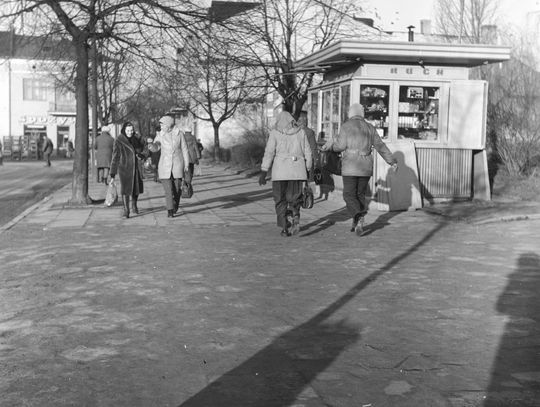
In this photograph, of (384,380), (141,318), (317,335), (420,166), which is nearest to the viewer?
(384,380)

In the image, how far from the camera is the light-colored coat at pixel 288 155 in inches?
402

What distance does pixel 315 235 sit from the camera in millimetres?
10500

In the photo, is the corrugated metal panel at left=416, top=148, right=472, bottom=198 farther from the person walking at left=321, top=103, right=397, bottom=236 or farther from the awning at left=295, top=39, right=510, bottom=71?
the person walking at left=321, top=103, right=397, bottom=236

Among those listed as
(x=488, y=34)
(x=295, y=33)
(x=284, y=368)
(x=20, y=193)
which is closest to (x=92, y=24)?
(x=20, y=193)

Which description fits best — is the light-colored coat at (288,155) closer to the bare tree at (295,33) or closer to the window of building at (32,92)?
the bare tree at (295,33)

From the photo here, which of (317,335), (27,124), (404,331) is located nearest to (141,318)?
(317,335)

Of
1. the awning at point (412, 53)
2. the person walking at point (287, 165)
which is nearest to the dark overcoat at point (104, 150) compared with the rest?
the awning at point (412, 53)

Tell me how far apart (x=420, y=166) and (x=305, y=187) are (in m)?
2.67

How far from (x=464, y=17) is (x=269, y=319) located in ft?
91.5

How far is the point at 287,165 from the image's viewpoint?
10.2 meters

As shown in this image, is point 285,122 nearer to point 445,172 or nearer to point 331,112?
point 445,172

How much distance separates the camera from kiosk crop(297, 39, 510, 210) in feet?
45.3

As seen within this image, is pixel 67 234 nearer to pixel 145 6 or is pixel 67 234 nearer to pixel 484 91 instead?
pixel 145 6

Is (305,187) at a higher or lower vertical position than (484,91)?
lower
